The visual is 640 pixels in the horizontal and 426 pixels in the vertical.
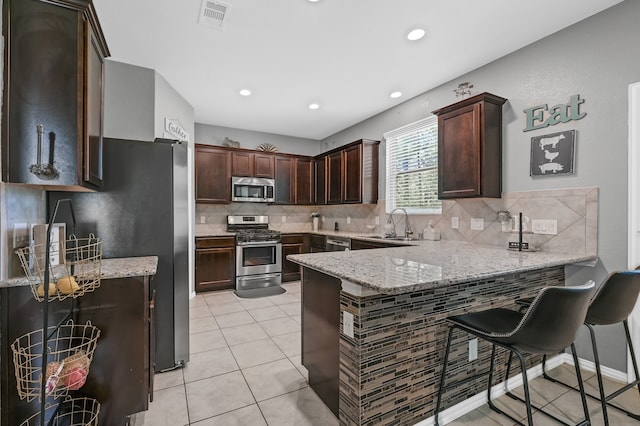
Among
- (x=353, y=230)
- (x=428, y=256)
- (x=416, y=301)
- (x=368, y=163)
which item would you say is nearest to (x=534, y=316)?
(x=416, y=301)

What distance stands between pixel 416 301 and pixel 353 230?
3597 millimetres

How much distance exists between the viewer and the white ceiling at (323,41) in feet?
7.36

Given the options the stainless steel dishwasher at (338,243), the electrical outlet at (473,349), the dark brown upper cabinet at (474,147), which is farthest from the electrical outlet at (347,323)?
the stainless steel dishwasher at (338,243)

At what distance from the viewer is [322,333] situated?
1912 mm

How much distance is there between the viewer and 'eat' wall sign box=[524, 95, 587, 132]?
238cm

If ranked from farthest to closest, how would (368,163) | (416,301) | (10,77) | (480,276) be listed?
(368,163), (416,301), (480,276), (10,77)

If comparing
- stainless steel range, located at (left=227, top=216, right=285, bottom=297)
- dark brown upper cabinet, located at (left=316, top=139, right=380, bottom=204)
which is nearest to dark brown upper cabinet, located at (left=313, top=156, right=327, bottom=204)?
dark brown upper cabinet, located at (left=316, top=139, right=380, bottom=204)

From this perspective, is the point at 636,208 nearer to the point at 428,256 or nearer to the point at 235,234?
the point at 428,256

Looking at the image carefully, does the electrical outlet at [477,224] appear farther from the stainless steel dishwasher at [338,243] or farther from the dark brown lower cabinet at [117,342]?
the dark brown lower cabinet at [117,342]

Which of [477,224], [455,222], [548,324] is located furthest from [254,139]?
[548,324]

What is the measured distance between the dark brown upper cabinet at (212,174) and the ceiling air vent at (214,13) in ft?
8.50

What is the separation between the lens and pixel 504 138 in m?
2.88

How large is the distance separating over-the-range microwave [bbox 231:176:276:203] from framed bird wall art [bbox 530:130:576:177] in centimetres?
392

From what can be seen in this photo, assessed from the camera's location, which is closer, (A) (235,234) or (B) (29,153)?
(B) (29,153)
